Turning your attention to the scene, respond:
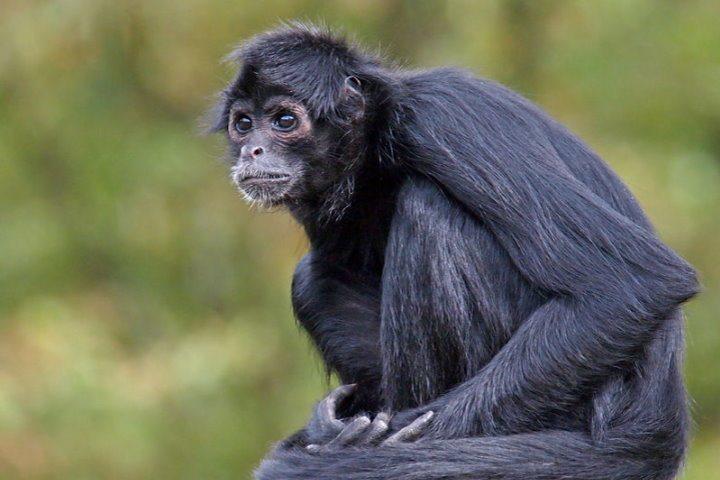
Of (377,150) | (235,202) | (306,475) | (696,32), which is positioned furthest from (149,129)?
(306,475)

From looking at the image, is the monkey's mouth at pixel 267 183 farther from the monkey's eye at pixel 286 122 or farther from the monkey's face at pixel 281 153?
the monkey's eye at pixel 286 122

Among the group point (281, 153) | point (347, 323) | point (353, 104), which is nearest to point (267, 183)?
point (281, 153)

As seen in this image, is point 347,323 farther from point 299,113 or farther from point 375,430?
point 299,113

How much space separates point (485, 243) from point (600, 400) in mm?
1010

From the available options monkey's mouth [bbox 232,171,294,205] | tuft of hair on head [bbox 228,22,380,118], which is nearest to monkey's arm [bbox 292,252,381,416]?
monkey's mouth [bbox 232,171,294,205]

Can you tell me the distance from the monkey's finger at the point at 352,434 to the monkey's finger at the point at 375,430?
33 millimetres

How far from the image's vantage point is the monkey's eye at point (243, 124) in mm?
7773

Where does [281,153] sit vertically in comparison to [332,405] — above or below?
above

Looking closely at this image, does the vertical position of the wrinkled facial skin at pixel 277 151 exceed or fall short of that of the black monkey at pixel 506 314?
it exceeds it

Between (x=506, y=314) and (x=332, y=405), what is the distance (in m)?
1.16

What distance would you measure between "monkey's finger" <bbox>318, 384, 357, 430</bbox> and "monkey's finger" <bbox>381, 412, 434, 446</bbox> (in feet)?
1.59

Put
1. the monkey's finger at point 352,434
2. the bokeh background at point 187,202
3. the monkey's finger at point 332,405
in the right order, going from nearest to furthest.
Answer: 1. the monkey's finger at point 352,434
2. the monkey's finger at point 332,405
3. the bokeh background at point 187,202

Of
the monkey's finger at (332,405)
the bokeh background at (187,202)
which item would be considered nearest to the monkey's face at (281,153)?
the monkey's finger at (332,405)

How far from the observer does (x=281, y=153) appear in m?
7.67
